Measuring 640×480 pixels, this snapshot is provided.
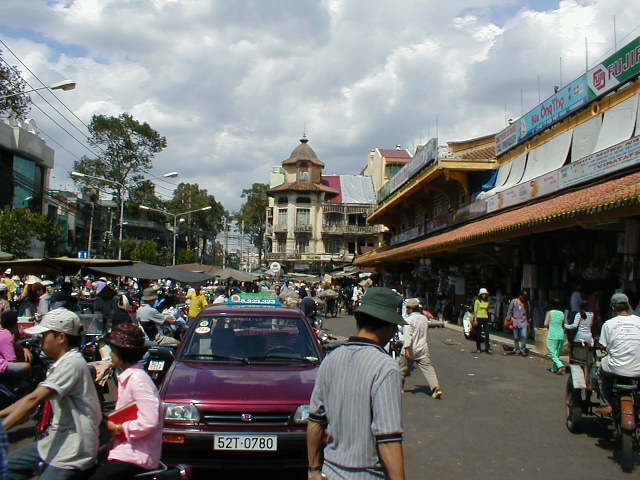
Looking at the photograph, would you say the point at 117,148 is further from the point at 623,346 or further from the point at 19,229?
the point at 623,346

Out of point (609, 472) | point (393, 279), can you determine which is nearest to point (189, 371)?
point (609, 472)

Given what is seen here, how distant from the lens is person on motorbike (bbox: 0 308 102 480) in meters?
3.47

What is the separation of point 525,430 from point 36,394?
6.67 meters

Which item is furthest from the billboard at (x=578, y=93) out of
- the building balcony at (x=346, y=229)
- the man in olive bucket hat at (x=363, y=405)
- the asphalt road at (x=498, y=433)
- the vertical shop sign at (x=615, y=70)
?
the building balcony at (x=346, y=229)

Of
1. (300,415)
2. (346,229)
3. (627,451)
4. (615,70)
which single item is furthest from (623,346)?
(346,229)

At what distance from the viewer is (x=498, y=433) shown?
26.6 feet

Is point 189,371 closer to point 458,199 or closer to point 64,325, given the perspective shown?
point 64,325

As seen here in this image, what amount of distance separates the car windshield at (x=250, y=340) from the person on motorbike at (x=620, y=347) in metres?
3.15

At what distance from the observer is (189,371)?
6207 mm

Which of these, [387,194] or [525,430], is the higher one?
[387,194]

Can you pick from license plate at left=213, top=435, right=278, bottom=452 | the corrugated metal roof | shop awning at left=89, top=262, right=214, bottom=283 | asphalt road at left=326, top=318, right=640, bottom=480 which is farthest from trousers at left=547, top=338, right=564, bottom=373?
the corrugated metal roof

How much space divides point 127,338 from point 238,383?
2205 millimetres

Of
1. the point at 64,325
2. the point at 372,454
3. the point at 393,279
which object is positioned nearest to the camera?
the point at 372,454

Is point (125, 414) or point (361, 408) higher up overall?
point (361, 408)
